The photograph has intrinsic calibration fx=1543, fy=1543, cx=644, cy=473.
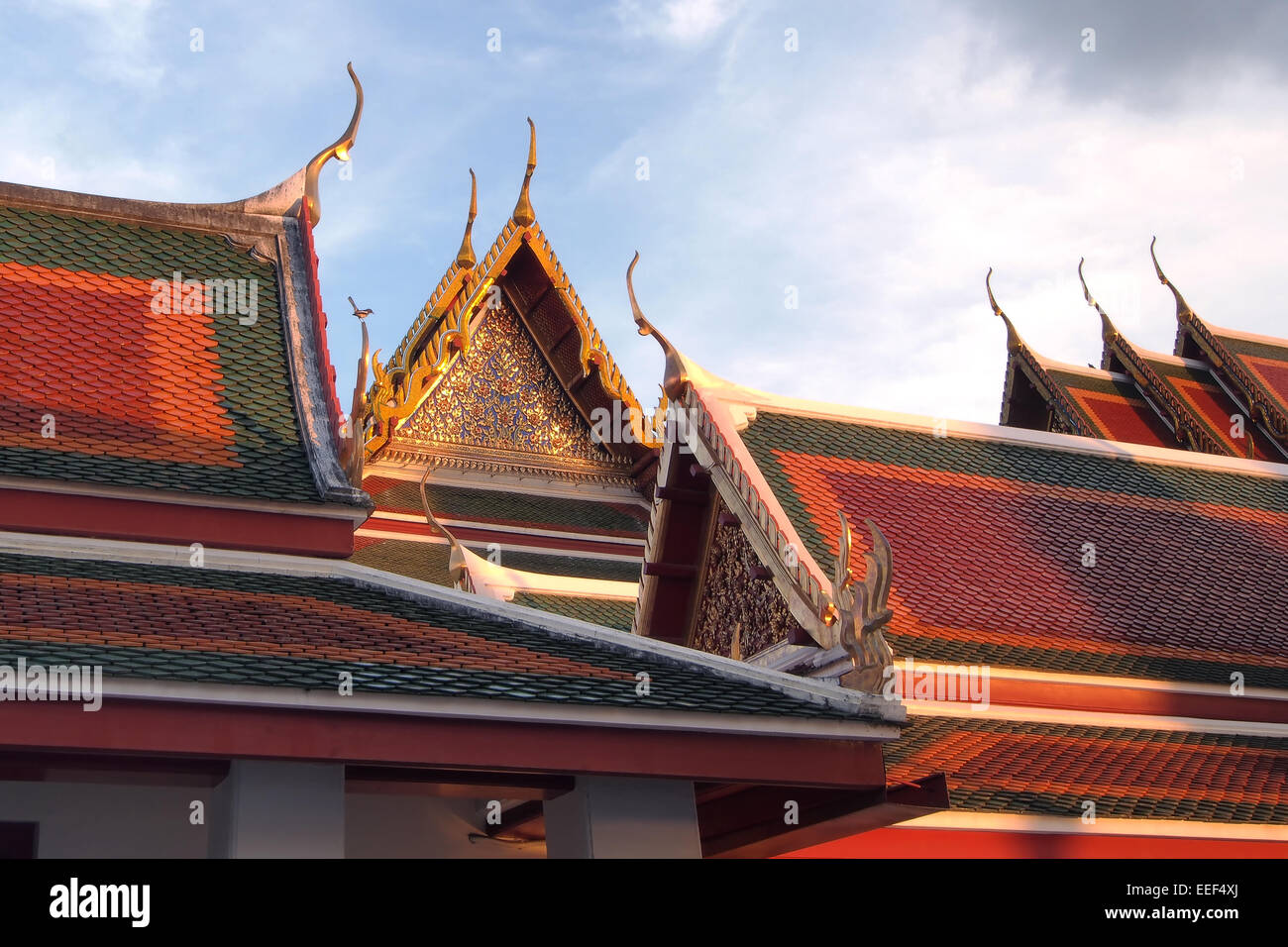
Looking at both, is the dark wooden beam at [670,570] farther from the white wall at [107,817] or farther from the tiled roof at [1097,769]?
the white wall at [107,817]

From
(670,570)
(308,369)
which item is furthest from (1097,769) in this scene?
(308,369)

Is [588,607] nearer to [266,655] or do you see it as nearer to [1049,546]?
[1049,546]

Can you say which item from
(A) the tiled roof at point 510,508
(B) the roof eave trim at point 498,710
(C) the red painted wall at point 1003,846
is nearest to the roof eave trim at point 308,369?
(B) the roof eave trim at point 498,710

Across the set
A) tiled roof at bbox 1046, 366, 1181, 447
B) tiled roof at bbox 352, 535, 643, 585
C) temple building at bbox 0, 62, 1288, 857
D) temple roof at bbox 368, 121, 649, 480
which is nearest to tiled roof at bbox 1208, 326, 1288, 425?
tiled roof at bbox 1046, 366, 1181, 447

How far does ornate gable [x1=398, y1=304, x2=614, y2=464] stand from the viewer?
1630 cm

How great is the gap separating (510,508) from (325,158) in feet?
24.8

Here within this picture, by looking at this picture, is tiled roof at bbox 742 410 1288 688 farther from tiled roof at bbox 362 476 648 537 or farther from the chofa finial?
tiled roof at bbox 362 476 648 537

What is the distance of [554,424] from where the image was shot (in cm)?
1678

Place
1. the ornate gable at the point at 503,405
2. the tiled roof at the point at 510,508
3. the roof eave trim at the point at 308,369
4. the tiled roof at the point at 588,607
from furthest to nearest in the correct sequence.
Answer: the ornate gable at the point at 503,405 < the tiled roof at the point at 510,508 < the tiled roof at the point at 588,607 < the roof eave trim at the point at 308,369

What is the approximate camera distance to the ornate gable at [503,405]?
16.3 metres

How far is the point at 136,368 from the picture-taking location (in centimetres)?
718

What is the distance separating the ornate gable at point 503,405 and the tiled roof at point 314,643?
10.1 m
